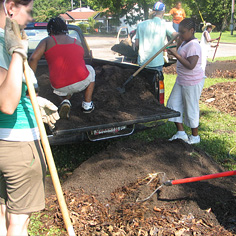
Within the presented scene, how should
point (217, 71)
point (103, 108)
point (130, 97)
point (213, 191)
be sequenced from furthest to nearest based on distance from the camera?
point (217, 71)
point (130, 97)
point (103, 108)
point (213, 191)

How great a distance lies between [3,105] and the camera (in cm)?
175

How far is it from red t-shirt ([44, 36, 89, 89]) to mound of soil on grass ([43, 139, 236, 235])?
1139 mm

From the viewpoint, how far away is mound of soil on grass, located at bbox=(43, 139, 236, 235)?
9.21ft

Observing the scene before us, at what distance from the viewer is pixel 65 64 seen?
4125 mm

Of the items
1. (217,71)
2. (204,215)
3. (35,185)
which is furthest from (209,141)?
(217,71)

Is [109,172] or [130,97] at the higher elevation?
[130,97]

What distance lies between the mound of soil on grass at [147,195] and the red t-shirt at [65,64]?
114 cm

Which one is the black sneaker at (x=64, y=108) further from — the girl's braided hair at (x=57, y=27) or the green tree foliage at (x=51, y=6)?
the green tree foliage at (x=51, y=6)

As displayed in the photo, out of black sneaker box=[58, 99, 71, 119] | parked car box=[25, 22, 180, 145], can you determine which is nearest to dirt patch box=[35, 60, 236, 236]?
parked car box=[25, 22, 180, 145]

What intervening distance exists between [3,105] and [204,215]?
2139mm

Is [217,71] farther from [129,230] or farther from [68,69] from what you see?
[129,230]

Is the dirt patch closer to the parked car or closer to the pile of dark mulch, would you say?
the parked car

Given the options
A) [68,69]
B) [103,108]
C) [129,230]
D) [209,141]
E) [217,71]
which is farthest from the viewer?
[217,71]

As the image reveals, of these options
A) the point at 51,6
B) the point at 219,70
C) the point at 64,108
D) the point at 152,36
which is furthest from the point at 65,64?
the point at 51,6
